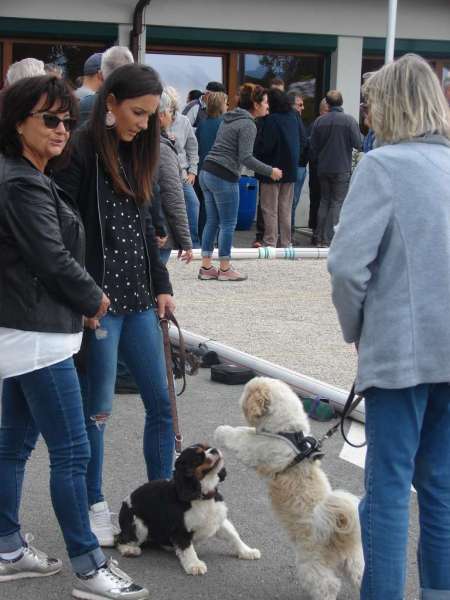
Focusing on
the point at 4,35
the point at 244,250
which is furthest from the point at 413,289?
the point at 4,35

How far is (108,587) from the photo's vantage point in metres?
3.60

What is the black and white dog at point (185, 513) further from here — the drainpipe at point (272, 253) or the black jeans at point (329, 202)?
the black jeans at point (329, 202)

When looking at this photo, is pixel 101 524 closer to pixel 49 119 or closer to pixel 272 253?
pixel 49 119

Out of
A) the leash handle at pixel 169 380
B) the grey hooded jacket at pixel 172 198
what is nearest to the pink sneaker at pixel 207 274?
the grey hooded jacket at pixel 172 198

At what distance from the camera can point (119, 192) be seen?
397cm

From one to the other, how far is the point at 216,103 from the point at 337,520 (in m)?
9.29

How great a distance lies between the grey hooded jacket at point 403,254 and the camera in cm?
293

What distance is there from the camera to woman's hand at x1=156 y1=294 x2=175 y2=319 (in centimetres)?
419

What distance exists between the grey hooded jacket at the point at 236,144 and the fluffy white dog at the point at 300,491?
6762mm

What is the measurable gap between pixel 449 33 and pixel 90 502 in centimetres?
1428

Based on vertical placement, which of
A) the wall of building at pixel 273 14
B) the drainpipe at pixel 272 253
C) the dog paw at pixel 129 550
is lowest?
the dog paw at pixel 129 550

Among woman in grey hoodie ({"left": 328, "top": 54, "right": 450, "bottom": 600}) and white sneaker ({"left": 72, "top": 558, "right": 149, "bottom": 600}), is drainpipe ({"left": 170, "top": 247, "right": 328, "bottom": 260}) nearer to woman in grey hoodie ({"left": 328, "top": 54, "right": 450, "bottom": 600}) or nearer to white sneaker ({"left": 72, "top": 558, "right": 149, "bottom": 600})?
white sneaker ({"left": 72, "top": 558, "right": 149, "bottom": 600})

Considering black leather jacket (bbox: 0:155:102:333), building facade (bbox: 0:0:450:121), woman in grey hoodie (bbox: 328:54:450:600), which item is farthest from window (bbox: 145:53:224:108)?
woman in grey hoodie (bbox: 328:54:450:600)

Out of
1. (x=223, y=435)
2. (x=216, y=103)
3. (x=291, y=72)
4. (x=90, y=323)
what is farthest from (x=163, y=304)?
(x=291, y=72)
